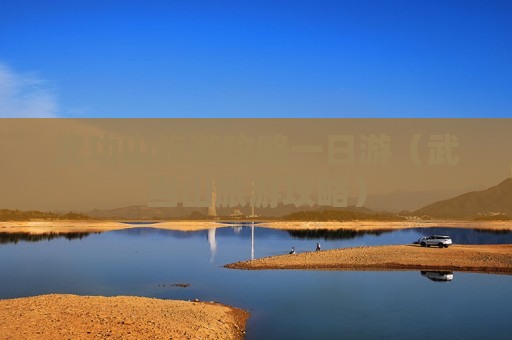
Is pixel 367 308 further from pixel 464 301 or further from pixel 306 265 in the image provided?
pixel 306 265

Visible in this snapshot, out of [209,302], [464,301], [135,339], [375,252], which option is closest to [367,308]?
[464,301]

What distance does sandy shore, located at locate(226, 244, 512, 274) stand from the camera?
49.5m

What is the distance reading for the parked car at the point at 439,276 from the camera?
43656 mm

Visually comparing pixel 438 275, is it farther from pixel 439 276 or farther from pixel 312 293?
pixel 312 293

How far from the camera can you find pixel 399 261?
52938 mm

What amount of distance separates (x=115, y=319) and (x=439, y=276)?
3325cm

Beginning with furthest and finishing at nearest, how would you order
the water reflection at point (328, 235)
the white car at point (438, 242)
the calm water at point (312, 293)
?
1. the water reflection at point (328, 235)
2. the white car at point (438, 242)
3. the calm water at point (312, 293)

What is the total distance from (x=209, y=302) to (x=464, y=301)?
60.1 ft

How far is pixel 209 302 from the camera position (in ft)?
109

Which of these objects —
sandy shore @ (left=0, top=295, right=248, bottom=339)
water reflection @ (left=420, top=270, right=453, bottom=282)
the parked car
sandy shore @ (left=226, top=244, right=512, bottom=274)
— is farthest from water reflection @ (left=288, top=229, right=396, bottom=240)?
sandy shore @ (left=0, top=295, right=248, bottom=339)

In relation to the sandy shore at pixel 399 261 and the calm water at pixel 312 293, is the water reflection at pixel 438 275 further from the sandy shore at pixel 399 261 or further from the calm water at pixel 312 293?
the sandy shore at pixel 399 261

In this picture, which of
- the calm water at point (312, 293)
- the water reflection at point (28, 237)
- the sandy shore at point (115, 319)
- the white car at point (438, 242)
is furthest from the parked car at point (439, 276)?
the water reflection at point (28, 237)

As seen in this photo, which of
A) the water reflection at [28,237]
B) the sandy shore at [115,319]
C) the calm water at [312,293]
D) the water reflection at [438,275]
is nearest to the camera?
the sandy shore at [115,319]

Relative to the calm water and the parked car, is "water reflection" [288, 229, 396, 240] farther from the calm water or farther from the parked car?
the parked car
